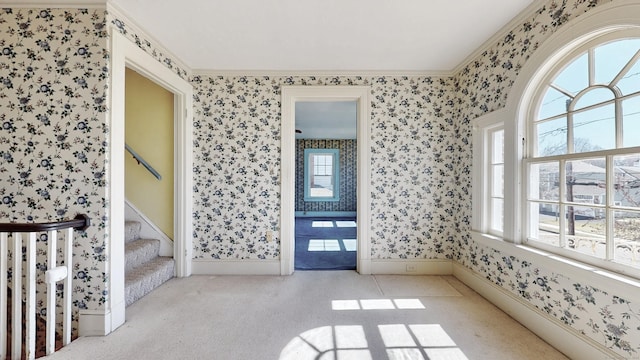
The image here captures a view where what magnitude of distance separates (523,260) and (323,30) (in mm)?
2518

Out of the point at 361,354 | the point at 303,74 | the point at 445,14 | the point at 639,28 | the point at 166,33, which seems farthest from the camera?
the point at 303,74

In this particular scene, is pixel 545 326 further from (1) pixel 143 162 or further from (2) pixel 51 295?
(1) pixel 143 162

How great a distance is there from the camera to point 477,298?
96.6 inches

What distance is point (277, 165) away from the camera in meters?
3.07

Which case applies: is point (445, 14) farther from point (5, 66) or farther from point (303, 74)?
point (5, 66)

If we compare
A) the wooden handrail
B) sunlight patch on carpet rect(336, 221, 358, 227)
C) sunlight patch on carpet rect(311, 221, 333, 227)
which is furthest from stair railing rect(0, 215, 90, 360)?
sunlight patch on carpet rect(336, 221, 358, 227)

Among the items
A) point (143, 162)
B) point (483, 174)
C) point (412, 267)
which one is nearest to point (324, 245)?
point (412, 267)

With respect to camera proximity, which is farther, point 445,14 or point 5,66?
point 445,14

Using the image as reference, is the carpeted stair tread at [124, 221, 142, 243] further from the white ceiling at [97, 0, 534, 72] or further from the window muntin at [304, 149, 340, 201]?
the window muntin at [304, 149, 340, 201]

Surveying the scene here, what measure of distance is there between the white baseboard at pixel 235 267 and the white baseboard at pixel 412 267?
4.06 feet

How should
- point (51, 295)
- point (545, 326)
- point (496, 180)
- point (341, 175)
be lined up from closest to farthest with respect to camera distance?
point (51, 295) → point (545, 326) → point (496, 180) → point (341, 175)

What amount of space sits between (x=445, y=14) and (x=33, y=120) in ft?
10.6

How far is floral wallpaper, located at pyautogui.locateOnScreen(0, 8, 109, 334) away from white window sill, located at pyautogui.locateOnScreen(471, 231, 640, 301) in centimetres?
320

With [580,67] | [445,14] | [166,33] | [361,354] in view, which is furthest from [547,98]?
[166,33]
